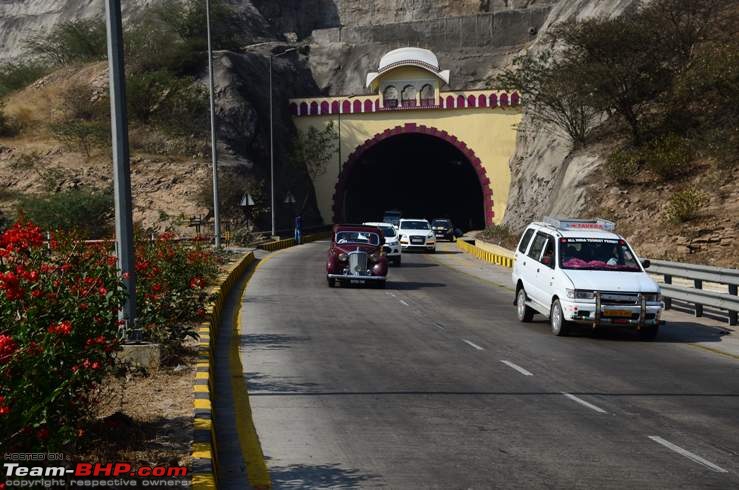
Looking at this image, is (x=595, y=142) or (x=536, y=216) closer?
(x=595, y=142)

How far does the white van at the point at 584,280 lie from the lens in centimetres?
1669

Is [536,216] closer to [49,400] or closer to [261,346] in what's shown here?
[261,346]

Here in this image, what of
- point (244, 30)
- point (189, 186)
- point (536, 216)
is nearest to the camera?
point (536, 216)

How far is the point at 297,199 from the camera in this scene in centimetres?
6725

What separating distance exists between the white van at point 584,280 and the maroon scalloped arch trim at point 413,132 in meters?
43.8

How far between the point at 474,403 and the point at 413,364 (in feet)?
9.48

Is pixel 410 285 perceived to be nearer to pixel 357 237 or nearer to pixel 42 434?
pixel 357 237

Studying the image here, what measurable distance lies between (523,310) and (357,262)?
820cm

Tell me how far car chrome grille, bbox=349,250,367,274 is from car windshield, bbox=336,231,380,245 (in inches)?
58.7

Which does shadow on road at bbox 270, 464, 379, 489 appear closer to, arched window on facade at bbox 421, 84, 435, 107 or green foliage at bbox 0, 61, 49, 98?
arched window on facade at bbox 421, 84, 435, 107

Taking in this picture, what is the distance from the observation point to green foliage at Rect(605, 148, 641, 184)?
38281mm

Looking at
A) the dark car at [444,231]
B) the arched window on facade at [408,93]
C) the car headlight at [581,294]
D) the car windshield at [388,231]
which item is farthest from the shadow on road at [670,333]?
the arched window on facade at [408,93]

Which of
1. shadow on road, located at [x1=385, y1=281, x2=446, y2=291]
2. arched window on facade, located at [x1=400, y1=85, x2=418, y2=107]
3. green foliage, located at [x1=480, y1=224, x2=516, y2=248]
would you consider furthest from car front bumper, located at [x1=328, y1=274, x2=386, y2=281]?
arched window on facade, located at [x1=400, y1=85, x2=418, y2=107]

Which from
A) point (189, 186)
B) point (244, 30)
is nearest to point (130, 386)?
point (189, 186)
